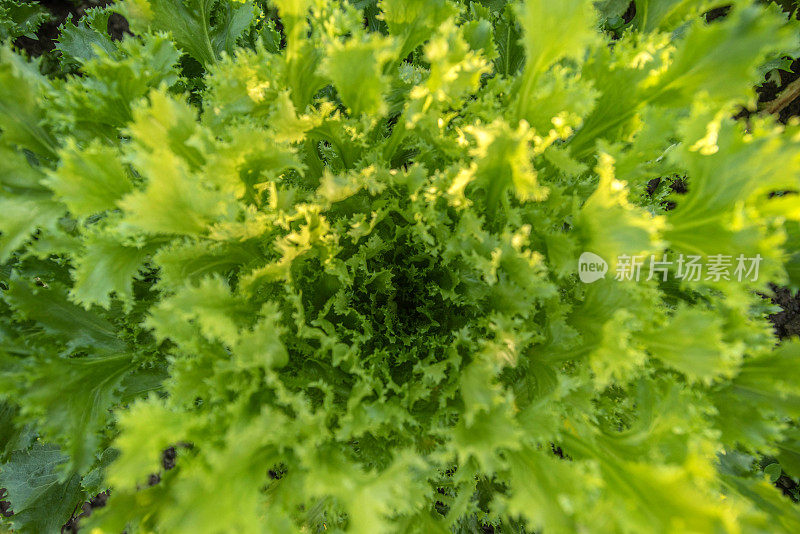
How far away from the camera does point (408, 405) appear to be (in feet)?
2.95

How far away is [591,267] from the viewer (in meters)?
0.89

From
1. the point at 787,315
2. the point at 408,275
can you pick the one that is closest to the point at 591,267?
the point at 408,275

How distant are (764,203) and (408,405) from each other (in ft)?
2.18

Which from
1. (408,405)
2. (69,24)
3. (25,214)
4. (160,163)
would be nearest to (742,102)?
(408,405)

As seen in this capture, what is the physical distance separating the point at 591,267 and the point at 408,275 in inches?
14.4

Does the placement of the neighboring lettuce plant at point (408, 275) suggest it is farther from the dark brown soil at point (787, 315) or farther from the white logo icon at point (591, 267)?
the dark brown soil at point (787, 315)

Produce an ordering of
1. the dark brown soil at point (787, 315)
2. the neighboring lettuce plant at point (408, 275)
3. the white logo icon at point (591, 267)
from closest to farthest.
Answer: the neighboring lettuce plant at point (408, 275), the white logo icon at point (591, 267), the dark brown soil at point (787, 315)

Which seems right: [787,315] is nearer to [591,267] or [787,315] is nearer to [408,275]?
[591,267]

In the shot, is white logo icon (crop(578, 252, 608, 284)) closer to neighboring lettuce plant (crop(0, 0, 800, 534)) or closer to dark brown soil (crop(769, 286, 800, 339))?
neighboring lettuce plant (crop(0, 0, 800, 534))

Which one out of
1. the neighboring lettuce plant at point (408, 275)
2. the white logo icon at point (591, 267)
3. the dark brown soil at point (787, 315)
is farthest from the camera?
the dark brown soil at point (787, 315)

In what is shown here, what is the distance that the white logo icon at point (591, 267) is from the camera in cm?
86

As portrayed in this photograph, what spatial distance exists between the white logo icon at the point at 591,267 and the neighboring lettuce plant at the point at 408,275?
0.11ft

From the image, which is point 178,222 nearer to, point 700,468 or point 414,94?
point 414,94

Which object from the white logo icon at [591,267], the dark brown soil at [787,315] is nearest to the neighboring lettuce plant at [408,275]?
the white logo icon at [591,267]
